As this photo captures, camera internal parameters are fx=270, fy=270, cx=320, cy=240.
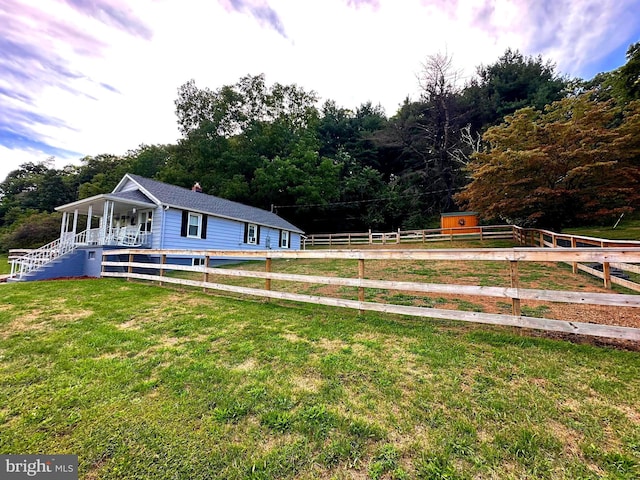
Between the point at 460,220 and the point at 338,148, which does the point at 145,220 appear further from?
the point at 338,148

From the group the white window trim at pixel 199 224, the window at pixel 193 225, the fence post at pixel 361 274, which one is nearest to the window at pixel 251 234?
the window at pixel 193 225

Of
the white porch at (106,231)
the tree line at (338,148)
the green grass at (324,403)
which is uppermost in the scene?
the tree line at (338,148)

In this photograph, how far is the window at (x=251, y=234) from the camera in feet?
60.4

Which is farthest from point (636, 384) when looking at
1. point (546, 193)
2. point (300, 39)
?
point (300, 39)

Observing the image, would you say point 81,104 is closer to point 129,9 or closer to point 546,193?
point 129,9

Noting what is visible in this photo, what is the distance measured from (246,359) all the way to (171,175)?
28.5m

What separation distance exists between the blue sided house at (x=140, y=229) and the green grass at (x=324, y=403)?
9.79 metres

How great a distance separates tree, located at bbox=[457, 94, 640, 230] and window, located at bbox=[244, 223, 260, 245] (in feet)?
45.7

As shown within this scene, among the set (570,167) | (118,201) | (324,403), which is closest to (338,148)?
(570,167)

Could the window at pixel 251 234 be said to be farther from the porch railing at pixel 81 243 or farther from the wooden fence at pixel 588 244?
the wooden fence at pixel 588 244

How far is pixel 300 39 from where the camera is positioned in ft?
40.9

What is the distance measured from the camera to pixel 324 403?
2367 mm

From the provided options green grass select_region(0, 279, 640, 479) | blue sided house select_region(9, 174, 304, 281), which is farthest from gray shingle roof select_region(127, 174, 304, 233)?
green grass select_region(0, 279, 640, 479)

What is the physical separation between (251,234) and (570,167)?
57.6 ft
